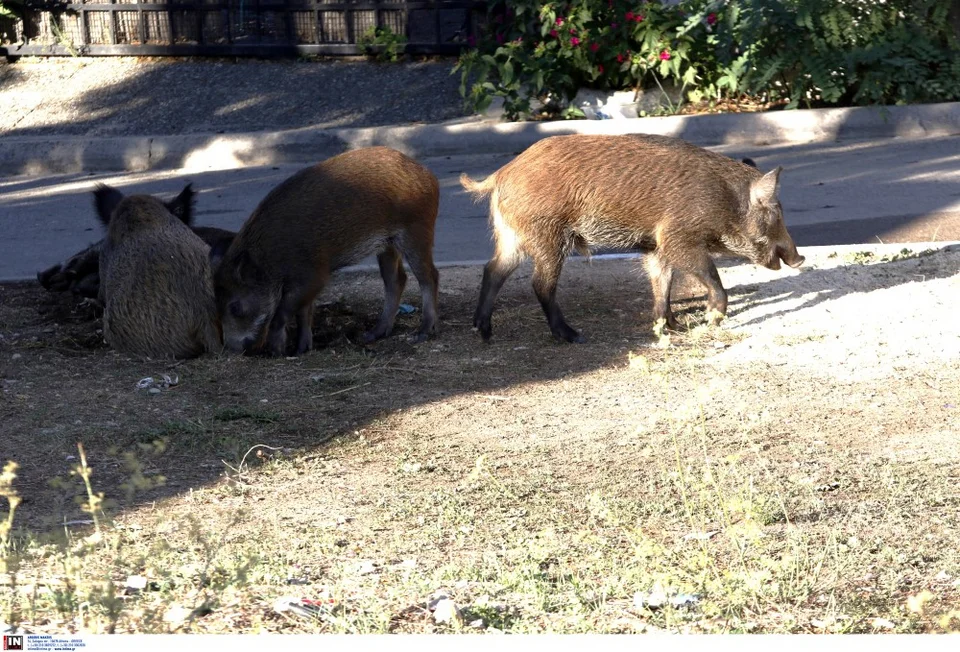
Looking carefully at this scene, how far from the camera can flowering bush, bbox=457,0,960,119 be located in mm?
12789

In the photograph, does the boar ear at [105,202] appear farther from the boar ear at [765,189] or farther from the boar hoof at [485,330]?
the boar ear at [765,189]

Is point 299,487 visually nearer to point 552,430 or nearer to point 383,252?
point 552,430

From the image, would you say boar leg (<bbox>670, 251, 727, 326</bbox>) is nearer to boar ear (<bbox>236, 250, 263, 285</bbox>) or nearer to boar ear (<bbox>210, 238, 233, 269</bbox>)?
boar ear (<bbox>236, 250, 263, 285</bbox>)

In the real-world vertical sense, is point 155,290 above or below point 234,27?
below

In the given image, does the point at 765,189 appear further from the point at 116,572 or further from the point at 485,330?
the point at 116,572

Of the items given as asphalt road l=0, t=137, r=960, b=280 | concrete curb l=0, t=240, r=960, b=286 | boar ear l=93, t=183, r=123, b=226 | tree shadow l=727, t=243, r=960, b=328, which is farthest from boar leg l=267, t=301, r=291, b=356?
tree shadow l=727, t=243, r=960, b=328

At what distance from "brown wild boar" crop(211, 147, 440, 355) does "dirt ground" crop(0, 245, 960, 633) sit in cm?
27

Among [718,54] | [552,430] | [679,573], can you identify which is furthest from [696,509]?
[718,54]

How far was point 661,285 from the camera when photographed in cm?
699

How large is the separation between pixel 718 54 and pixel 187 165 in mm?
5681

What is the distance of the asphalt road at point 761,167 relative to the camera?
9094 mm

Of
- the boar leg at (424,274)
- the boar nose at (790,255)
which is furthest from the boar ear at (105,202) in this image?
the boar nose at (790,255)

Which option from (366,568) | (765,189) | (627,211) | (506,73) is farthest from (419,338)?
(506,73)

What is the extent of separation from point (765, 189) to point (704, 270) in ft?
1.81
